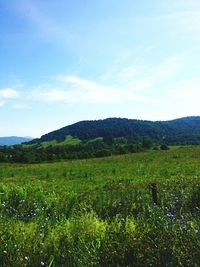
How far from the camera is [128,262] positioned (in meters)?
6.18

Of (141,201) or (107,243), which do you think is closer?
(107,243)

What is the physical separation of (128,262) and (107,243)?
48 cm

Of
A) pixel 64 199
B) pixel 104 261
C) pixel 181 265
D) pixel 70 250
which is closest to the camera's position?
pixel 181 265

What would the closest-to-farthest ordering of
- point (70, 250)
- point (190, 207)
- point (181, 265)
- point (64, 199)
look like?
1. point (181, 265)
2. point (70, 250)
3. point (190, 207)
4. point (64, 199)

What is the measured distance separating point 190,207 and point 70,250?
592 centimetres

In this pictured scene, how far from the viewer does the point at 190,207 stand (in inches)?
458

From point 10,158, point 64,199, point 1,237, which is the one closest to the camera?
point 1,237

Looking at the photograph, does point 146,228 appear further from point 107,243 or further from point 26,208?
point 26,208

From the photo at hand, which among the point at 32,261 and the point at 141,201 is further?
the point at 141,201

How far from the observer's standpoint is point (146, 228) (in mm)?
6852

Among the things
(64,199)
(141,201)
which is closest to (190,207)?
(141,201)

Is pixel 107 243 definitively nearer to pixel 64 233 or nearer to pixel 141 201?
pixel 64 233

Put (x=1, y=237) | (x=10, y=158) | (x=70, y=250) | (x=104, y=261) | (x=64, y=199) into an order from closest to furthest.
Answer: (x=104, y=261), (x=70, y=250), (x=1, y=237), (x=64, y=199), (x=10, y=158)

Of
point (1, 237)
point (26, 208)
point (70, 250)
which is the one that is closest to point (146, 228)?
point (70, 250)
